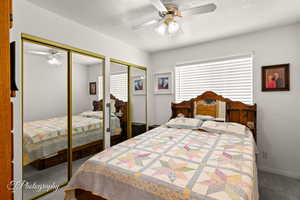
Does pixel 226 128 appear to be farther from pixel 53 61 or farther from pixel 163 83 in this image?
pixel 53 61

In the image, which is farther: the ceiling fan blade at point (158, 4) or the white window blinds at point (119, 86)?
the white window blinds at point (119, 86)

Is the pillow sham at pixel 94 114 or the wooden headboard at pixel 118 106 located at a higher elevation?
the wooden headboard at pixel 118 106

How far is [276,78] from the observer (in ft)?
8.05

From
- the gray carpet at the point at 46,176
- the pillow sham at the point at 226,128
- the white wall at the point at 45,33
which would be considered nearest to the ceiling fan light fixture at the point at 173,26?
the white wall at the point at 45,33

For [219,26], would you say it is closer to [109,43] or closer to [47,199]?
[109,43]

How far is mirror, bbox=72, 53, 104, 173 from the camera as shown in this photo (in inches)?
90.8

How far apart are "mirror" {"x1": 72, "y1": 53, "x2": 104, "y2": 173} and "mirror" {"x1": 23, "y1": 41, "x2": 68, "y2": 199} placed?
148 mm

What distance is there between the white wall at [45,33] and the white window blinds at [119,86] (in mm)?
435

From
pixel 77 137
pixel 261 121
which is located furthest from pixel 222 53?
pixel 77 137

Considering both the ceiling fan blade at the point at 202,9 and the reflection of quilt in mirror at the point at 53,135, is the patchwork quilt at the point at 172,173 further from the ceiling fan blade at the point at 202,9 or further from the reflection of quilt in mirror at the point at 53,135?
the ceiling fan blade at the point at 202,9

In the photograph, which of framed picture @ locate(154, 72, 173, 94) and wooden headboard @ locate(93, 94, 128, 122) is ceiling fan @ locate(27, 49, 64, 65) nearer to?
wooden headboard @ locate(93, 94, 128, 122)

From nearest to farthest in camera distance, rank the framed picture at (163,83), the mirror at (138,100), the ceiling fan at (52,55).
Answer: the ceiling fan at (52,55), the mirror at (138,100), the framed picture at (163,83)

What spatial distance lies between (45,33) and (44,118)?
116 cm

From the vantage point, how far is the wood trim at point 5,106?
606 mm
